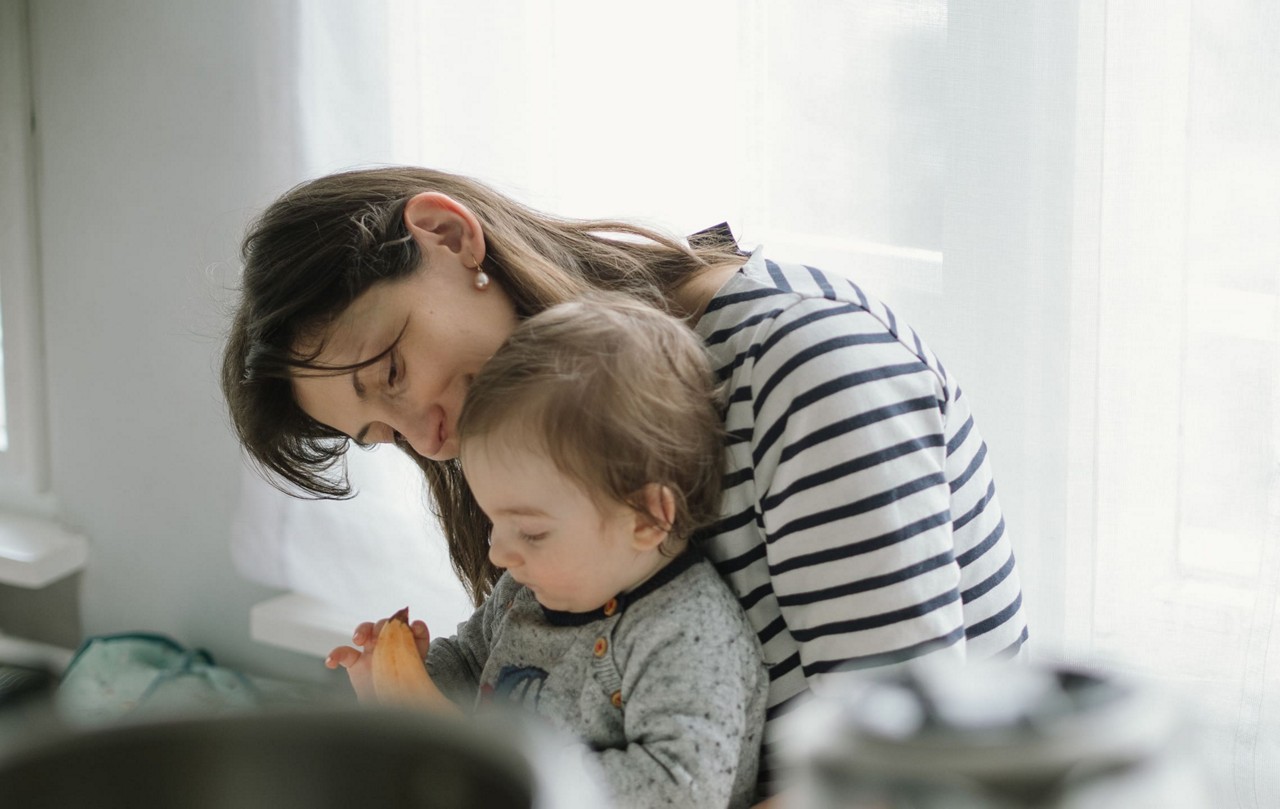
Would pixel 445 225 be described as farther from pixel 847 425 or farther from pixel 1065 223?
pixel 1065 223

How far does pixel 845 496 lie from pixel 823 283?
0.63 ft

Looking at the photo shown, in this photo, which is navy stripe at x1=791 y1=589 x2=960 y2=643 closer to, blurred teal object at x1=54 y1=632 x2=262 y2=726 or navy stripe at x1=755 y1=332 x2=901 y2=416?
navy stripe at x1=755 y1=332 x2=901 y2=416

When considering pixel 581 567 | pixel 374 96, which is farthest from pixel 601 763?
pixel 374 96

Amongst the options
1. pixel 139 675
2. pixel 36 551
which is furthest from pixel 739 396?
pixel 36 551

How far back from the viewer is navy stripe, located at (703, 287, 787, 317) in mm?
955

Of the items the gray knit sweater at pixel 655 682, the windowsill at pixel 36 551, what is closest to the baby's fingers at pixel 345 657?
the gray knit sweater at pixel 655 682

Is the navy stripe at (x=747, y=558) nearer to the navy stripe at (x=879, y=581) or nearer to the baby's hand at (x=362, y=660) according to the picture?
the navy stripe at (x=879, y=581)

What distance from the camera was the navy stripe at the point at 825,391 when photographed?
2.82 feet

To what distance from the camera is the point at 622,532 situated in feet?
2.85

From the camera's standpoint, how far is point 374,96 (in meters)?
1.74

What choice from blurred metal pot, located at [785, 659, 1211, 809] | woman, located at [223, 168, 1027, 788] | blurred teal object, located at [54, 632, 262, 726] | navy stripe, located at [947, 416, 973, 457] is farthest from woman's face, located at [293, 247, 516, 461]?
blurred teal object, located at [54, 632, 262, 726]

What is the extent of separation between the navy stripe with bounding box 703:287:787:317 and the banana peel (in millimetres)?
329

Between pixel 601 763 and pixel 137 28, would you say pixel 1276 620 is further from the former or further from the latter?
pixel 137 28

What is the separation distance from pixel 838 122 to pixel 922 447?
22.5 inches
